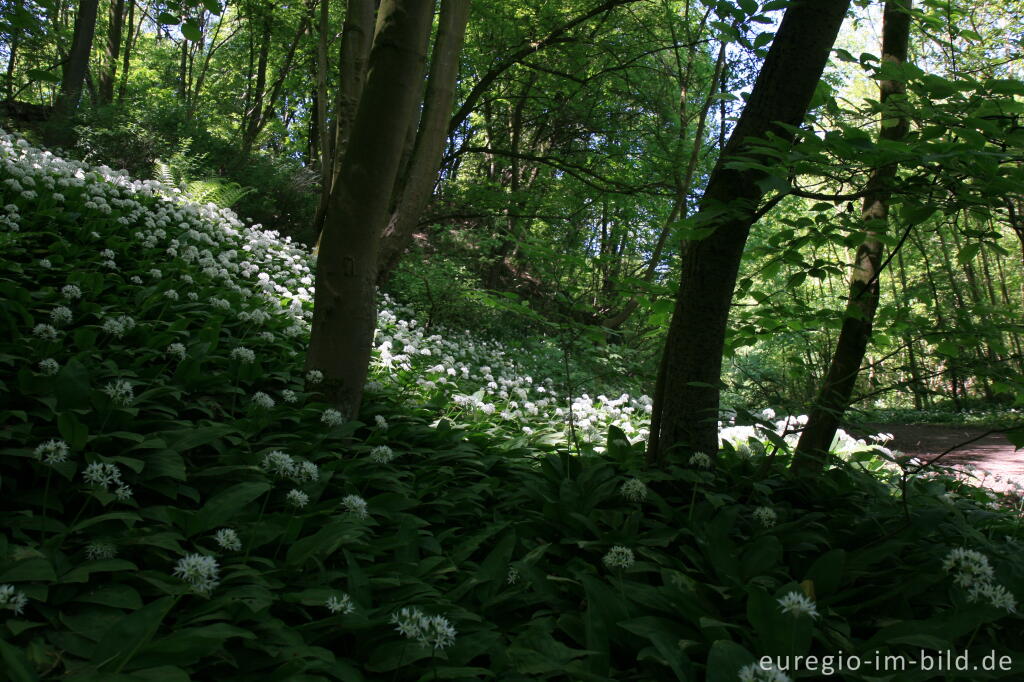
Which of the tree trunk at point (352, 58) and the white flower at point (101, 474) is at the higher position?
the tree trunk at point (352, 58)

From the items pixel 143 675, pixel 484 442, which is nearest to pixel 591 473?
pixel 484 442

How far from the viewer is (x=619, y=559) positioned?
2258mm

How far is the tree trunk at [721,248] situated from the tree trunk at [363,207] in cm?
181

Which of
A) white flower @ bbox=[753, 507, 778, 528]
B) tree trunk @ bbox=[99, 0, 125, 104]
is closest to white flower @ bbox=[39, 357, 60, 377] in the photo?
white flower @ bbox=[753, 507, 778, 528]

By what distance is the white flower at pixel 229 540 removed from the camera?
1.93m

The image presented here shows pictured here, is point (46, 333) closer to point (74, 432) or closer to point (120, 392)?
point (120, 392)

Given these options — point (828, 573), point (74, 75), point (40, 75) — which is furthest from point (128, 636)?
point (74, 75)

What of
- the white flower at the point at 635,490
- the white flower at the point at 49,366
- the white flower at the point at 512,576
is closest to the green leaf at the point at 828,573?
the white flower at the point at 635,490

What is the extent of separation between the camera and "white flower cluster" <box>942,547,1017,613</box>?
1.80m

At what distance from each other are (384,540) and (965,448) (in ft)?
35.4

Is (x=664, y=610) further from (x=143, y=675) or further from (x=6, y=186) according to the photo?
(x=6, y=186)

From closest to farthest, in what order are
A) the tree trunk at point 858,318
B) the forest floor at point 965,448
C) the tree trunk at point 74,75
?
the tree trunk at point 858,318 < the forest floor at point 965,448 < the tree trunk at point 74,75

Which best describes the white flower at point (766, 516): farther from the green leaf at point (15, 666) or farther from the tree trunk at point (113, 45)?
the tree trunk at point (113, 45)

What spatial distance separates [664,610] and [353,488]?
1507 millimetres
